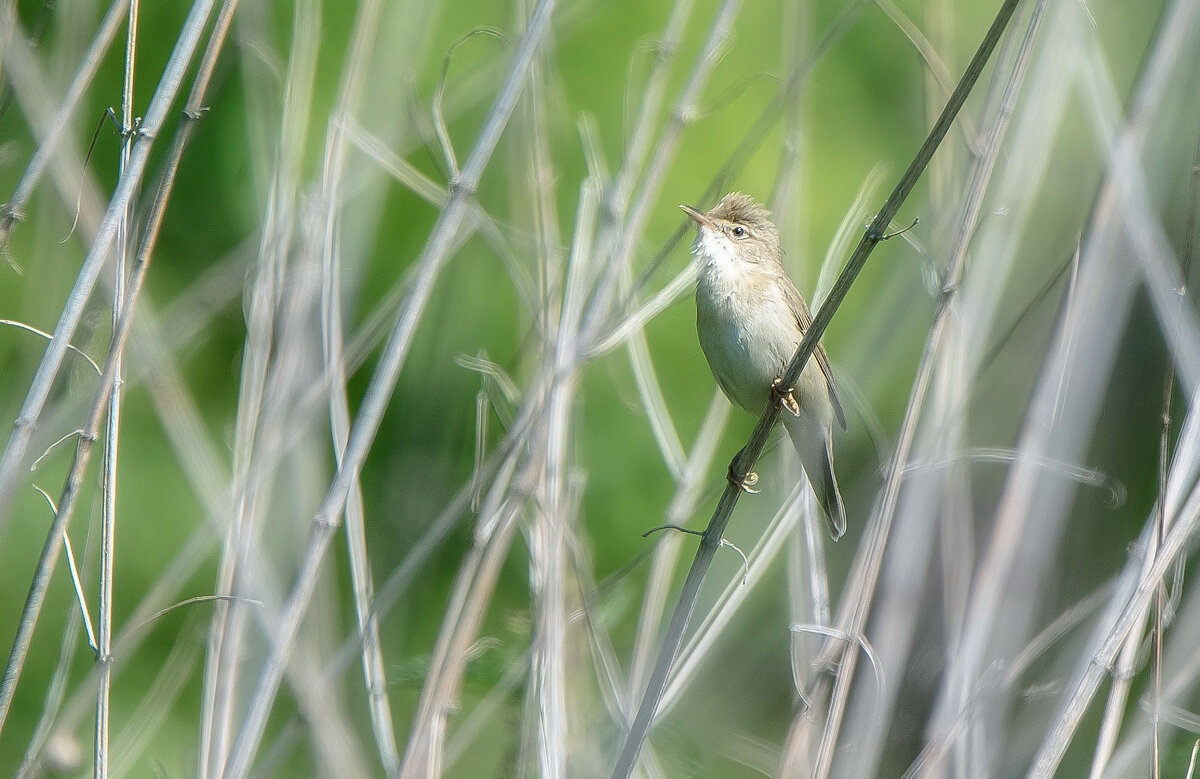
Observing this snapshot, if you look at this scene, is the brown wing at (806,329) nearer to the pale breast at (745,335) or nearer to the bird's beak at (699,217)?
the pale breast at (745,335)

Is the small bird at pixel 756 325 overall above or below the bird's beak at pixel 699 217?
below

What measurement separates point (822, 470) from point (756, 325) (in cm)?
41

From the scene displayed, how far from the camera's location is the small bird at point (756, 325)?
2.37 meters

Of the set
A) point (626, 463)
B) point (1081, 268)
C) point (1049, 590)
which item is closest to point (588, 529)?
point (626, 463)

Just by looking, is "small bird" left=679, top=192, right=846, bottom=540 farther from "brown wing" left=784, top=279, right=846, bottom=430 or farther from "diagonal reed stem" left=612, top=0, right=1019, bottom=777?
"diagonal reed stem" left=612, top=0, right=1019, bottom=777

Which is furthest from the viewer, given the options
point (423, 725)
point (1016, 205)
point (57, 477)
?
point (57, 477)

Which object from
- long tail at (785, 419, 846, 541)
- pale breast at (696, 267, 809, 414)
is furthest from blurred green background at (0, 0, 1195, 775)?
pale breast at (696, 267, 809, 414)

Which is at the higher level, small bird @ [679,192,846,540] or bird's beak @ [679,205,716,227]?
bird's beak @ [679,205,716,227]

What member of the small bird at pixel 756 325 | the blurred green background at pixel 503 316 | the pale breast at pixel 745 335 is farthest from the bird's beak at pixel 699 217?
the blurred green background at pixel 503 316

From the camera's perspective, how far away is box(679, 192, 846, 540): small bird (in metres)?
2.37

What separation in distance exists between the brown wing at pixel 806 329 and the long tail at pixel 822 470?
0.23 ft

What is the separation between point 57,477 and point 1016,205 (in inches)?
106

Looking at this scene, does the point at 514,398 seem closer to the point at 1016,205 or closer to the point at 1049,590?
the point at 1016,205

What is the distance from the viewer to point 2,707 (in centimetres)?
151
